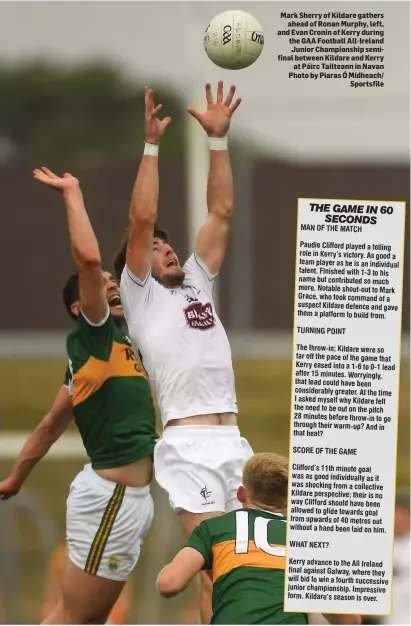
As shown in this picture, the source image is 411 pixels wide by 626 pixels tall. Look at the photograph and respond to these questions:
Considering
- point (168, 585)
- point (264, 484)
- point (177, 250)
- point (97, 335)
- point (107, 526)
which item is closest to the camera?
point (168, 585)

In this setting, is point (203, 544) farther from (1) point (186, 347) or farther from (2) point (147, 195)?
(2) point (147, 195)

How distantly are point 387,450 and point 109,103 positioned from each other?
130 feet

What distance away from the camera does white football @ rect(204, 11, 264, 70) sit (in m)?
6.58

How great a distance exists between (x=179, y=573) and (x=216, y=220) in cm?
233

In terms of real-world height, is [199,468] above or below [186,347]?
below

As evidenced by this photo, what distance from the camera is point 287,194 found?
2414 cm

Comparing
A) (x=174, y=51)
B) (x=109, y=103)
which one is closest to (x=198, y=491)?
(x=174, y=51)

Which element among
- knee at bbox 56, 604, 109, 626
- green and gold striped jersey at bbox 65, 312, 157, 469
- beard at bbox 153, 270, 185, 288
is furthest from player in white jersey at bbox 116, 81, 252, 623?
knee at bbox 56, 604, 109, 626

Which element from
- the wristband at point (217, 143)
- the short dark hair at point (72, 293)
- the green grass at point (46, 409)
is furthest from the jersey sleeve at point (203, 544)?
the green grass at point (46, 409)

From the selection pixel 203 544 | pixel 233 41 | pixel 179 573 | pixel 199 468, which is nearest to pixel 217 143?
pixel 233 41

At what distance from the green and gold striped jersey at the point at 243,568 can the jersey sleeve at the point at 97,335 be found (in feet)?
4.37

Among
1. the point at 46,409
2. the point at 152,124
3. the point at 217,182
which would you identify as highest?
the point at 152,124

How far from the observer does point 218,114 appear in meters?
6.69

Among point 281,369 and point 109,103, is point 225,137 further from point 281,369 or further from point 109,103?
point 109,103
